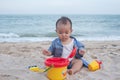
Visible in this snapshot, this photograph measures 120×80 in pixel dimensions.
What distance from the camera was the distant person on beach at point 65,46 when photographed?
2868 mm

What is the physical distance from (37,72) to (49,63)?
1.25 ft

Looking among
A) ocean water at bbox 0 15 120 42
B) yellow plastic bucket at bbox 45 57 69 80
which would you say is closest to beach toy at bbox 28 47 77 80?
yellow plastic bucket at bbox 45 57 69 80

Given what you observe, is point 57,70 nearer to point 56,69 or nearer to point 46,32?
point 56,69

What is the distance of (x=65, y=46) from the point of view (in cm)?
304

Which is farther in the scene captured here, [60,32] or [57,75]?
[60,32]

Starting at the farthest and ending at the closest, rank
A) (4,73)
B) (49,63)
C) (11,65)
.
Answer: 1. (11,65)
2. (4,73)
3. (49,63)

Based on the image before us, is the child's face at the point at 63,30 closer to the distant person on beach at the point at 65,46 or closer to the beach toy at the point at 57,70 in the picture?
the distant person on beach at the point at 65,46

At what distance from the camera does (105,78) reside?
2.88m

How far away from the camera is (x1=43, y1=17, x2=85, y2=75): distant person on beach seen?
9.41ft

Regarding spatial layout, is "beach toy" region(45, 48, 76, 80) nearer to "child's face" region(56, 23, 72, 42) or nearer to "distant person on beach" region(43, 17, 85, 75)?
"distant person on beach" region(43, 17, 85, 75)

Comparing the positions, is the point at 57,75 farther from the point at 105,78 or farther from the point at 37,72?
the point at 105,78

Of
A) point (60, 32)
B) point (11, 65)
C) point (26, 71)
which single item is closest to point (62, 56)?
point (60, 32)

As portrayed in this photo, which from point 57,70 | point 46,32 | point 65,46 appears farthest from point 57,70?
point 46,32

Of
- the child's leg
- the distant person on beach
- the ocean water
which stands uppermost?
the distant person on beach
